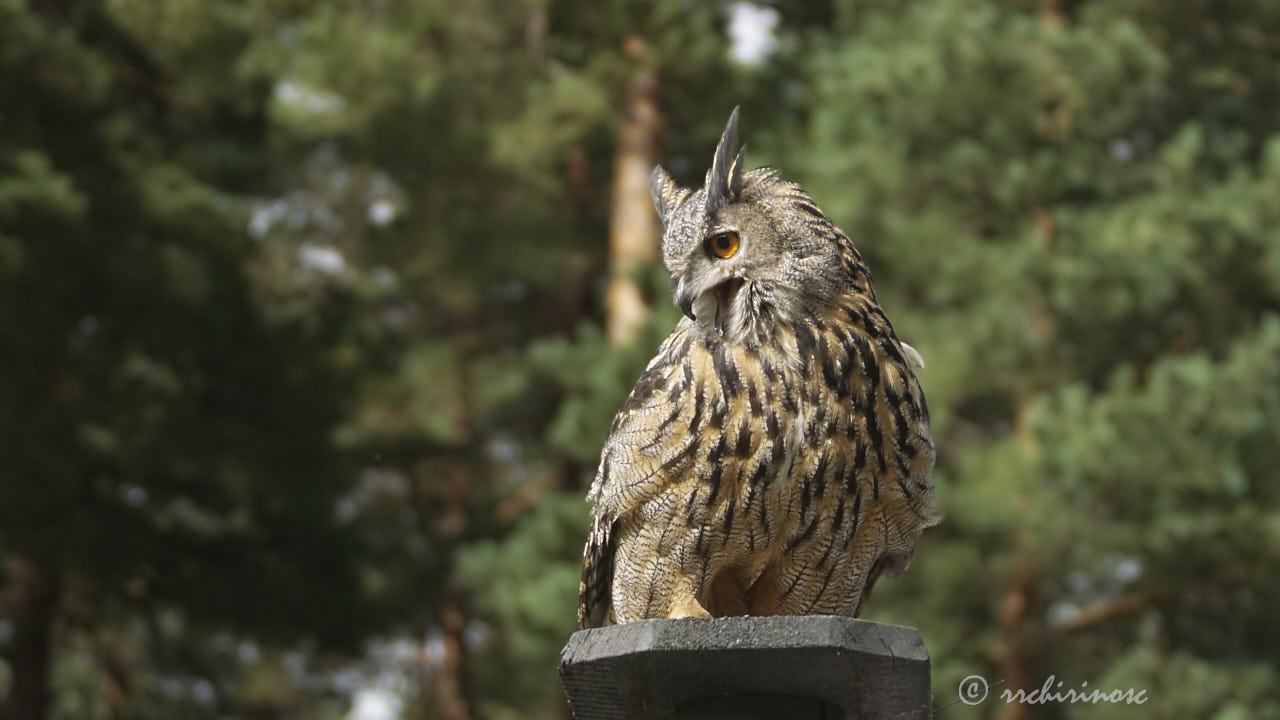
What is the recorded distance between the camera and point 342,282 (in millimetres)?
16234

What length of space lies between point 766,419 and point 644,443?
0.27 m

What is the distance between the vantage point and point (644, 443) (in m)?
3.09

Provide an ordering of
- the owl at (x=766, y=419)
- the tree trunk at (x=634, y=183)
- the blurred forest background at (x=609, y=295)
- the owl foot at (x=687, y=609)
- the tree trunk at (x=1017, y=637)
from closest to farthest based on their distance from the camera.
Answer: the owl at (x=766, y=419) < the owl foot at (x=687, y=609) < the blurred forest background at (x=609, y=295) < the tree trunk at (x=1017, y=637) < the tree trunk at (x=634, y=183)

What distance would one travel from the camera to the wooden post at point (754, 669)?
7.47 ft

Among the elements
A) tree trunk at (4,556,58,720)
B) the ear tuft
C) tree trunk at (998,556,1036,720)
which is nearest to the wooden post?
the ear tuft

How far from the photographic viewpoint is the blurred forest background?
10.7 meters

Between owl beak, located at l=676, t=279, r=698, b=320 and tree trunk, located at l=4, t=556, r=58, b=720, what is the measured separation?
10.1m

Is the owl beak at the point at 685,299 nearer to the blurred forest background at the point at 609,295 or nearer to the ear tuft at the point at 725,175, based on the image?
the ear tuft at the point at 725,175

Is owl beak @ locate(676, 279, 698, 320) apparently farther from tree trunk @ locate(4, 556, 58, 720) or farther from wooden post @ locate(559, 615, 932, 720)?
tree trunk @ locate(4, 556, 58, 720)

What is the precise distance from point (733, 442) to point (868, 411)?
0.28 metres

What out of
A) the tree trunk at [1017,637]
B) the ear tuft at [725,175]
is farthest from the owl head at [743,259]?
the tree trunk at [1017,637]

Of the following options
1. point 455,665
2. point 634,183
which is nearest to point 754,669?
point 634,183

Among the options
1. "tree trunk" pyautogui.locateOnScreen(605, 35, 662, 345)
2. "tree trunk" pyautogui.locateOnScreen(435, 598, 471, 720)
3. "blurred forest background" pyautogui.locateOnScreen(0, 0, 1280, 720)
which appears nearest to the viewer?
"blurred forest background" pyautogui.locateOnScreen(0, 0, 1280, 720)

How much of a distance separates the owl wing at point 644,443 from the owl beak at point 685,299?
0.32 ft
